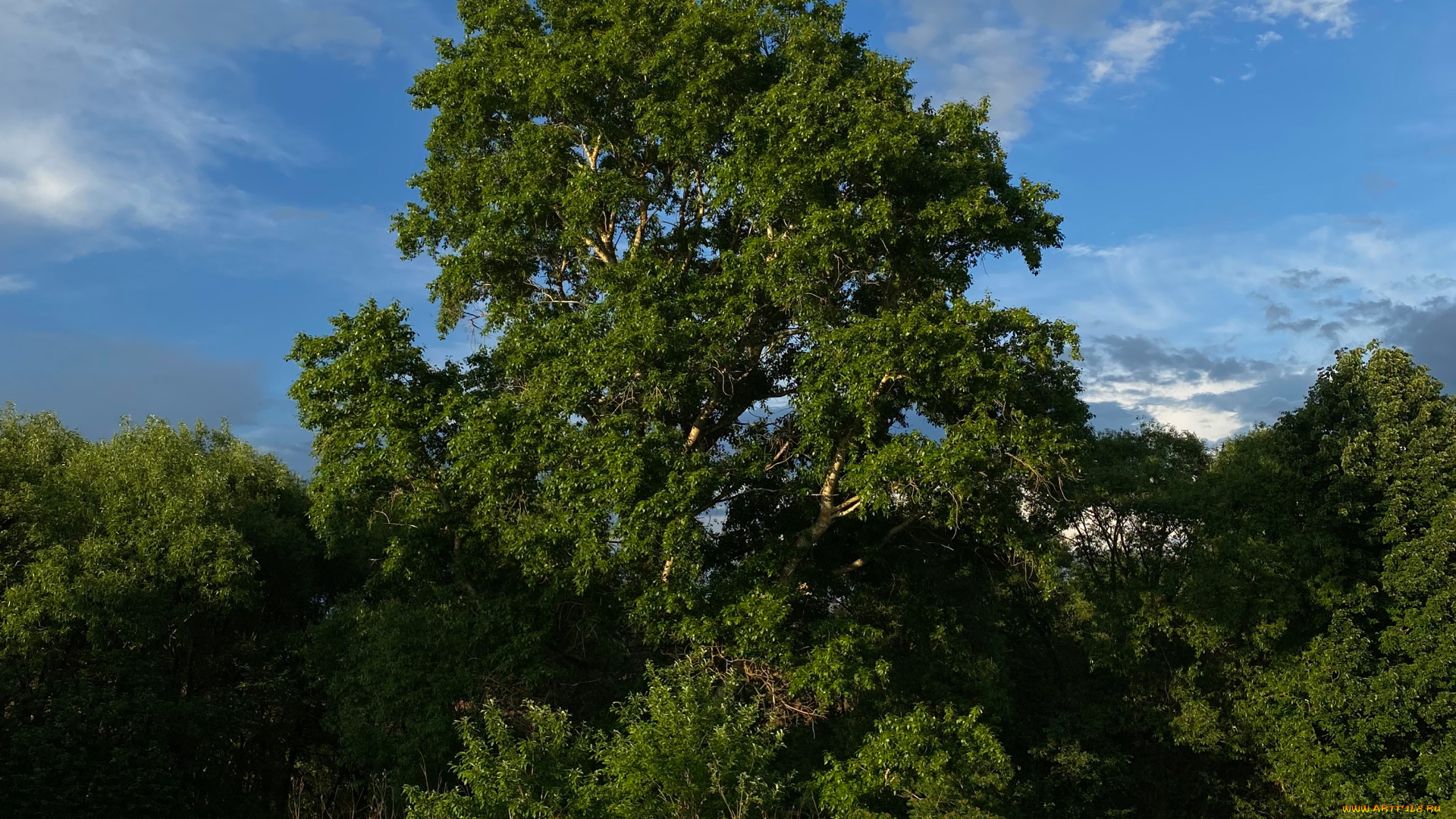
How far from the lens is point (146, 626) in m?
20.3

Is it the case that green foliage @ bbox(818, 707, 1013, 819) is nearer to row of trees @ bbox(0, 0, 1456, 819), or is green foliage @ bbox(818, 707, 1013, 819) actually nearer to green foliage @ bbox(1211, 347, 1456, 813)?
row of trees @ bbox(0, 0, 1456, 819)

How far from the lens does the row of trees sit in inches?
559

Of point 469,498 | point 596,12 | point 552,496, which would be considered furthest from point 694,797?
point 596,12

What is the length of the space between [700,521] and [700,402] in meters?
2.59

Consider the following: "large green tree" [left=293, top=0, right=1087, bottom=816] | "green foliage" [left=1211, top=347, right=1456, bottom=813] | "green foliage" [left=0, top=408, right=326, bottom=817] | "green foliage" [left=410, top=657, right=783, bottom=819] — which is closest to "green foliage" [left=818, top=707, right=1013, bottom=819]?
"large green tree" [left=293, top=0, right=1087, bottom=816]

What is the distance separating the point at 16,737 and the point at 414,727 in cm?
733

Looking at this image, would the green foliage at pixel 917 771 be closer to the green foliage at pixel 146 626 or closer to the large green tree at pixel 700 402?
the large green tree at pixel 700 402

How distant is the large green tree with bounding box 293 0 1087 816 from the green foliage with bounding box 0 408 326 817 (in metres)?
5.03

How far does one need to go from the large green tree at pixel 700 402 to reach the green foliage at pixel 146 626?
5028 mm

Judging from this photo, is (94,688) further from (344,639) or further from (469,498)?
(469,498)

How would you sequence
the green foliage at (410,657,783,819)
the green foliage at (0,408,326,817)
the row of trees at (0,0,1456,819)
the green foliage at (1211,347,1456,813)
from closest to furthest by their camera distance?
the green foliage at (410,657,783,819) < the row of trees at (0,0,1456,819) < the green foliage at (0,408,326,817) < the green foliage at (1211,347,1456,813)

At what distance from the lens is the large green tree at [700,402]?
1434 cm

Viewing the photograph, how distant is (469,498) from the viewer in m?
16.2

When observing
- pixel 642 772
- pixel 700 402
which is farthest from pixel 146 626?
pixel 642 772
